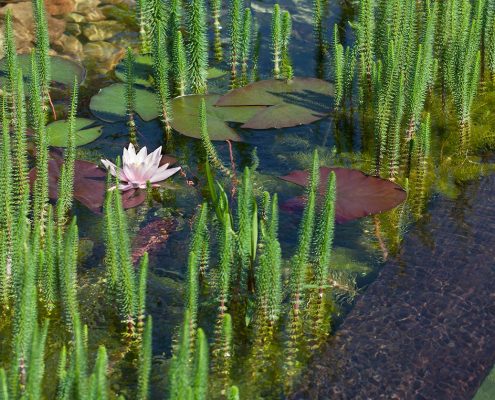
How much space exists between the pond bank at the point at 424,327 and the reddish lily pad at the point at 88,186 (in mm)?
1282

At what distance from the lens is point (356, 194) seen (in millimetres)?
4148

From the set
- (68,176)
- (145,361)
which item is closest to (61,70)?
(68,176)

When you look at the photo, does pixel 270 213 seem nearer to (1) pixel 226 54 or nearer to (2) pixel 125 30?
(1) pixel 226 54

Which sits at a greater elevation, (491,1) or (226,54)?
(491,1)

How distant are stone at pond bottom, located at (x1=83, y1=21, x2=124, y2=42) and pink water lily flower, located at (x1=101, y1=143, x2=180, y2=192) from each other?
6.04ft

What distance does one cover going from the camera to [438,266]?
12.3 feet

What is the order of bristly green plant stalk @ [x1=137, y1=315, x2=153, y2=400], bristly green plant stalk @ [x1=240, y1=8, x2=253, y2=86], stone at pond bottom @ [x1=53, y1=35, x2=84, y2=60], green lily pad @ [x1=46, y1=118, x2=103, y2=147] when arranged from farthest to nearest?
stone at pond bottom @ [x1=53, y1=35, x2=84, y2=60] → bristly green plant stalk @ [x1=240, y1=8, x2=253, y2=86] → green lily pad @ [x1=46, y1=118, x2=103, y2=147] → bristly green plant stalk @ [x1=137, y1=315, x2=153, y2=400]

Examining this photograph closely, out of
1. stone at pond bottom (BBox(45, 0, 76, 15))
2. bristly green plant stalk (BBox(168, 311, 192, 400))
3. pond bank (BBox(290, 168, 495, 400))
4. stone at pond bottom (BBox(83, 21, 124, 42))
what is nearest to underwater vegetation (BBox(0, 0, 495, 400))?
bristly green plant stalk (BBox(168, 311, 192, 400))

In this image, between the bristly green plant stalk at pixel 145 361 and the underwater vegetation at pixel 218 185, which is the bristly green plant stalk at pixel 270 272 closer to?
the underwater vegetation at pixel 218 185

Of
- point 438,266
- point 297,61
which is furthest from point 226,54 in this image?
point 438,266

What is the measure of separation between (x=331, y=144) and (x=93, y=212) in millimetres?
1373

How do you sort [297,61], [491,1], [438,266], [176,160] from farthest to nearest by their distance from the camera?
[297,61] → [491,1] → [176,160] → [438,266]

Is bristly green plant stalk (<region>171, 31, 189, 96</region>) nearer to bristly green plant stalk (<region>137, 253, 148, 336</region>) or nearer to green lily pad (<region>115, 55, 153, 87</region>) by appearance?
green lily pad (<region>115, 55, 153, 87</region>)

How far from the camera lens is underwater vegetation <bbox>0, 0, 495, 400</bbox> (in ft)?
10.1
